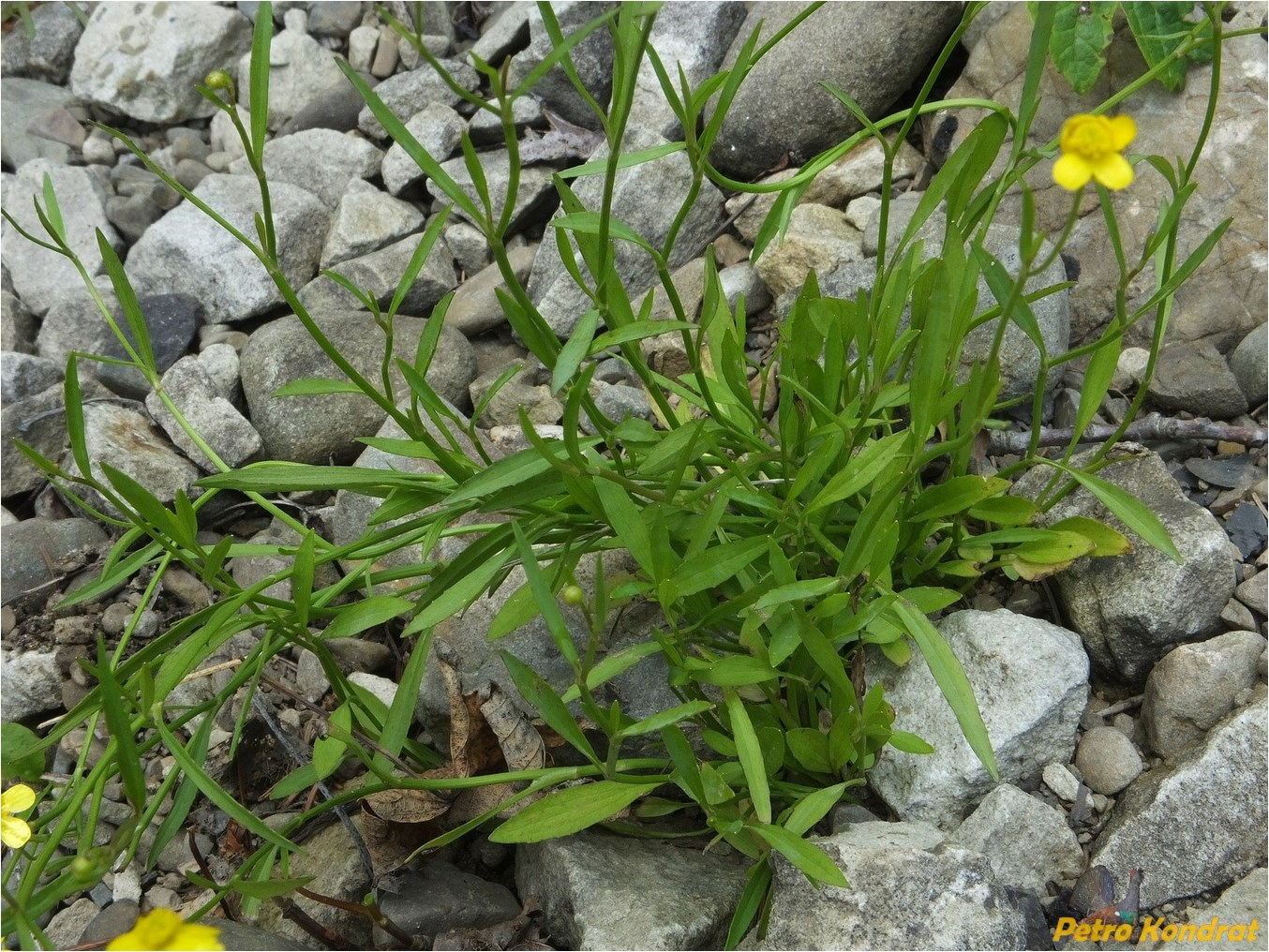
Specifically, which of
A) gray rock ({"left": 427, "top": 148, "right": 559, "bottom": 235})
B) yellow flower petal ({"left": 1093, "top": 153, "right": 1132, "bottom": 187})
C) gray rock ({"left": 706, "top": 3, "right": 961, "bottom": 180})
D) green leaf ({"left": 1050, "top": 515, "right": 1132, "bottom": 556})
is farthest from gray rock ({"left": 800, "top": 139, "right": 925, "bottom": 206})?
yellow flower petal ({"left": 1093, "top": 153, "right": 1132, "bottom": 187})

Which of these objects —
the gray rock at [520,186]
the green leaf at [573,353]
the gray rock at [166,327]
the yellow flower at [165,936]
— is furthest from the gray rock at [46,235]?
the yellow flower at [165,936]

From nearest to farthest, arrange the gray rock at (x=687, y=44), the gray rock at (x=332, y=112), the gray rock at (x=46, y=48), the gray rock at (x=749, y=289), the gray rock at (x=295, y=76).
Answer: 1. the gray rock at (x=749, y=289)
2. the gray rock at (x=687, y=44)
3. the gray rock at (x=332, y=112)
4. the gray rock at (x=295, y=76)
5. the gray rock at (x=46, y=48)

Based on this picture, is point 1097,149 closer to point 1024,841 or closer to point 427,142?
point 1024,841

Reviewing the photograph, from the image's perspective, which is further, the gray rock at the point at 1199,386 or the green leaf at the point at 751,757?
the gray rock at the point at 1199,386

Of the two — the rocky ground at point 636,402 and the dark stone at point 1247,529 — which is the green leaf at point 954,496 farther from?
the dark stone at point 1247,529

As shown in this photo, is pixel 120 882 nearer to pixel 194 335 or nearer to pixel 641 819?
Answer: pixel 641 819
